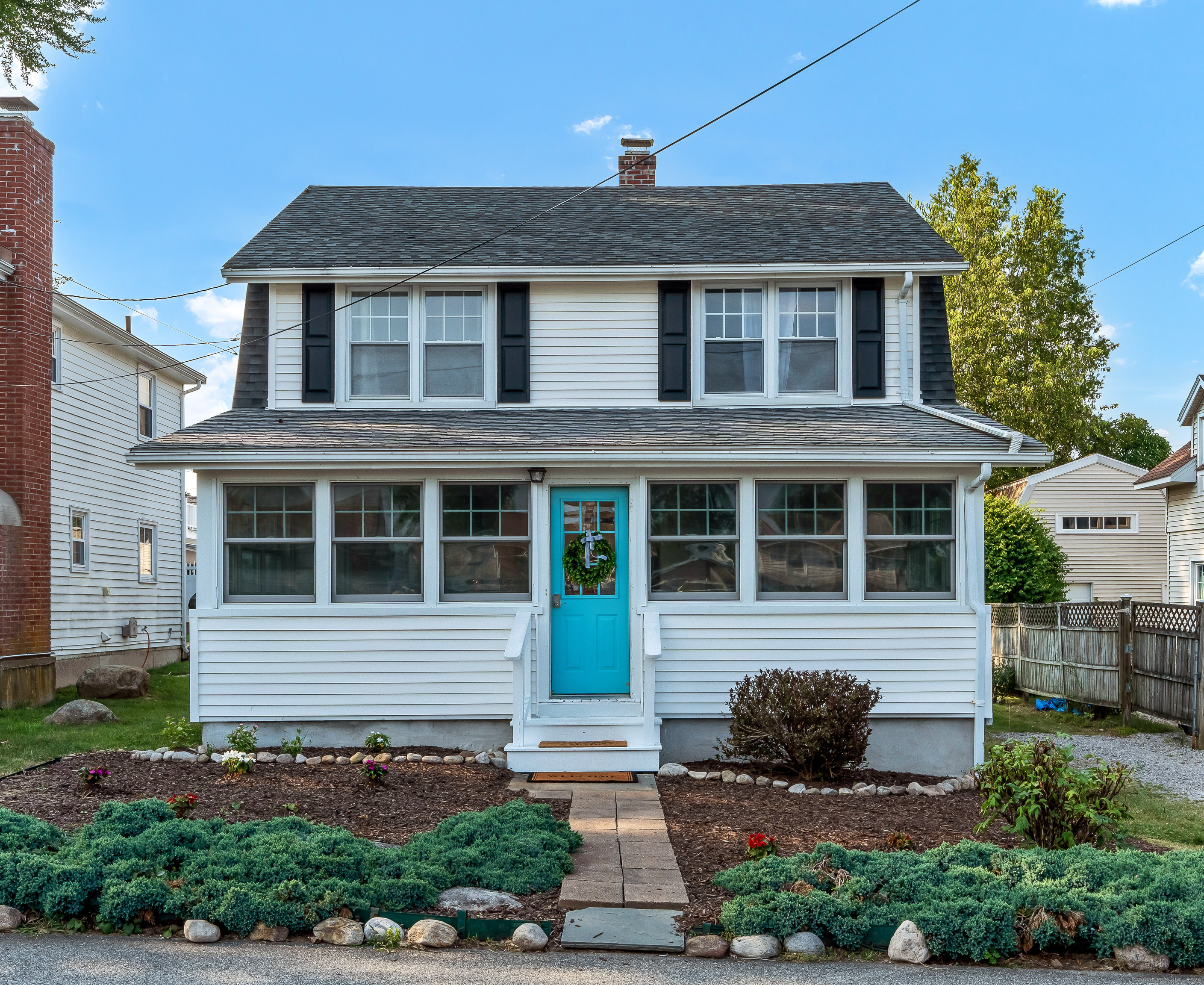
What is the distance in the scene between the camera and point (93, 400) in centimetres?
1648

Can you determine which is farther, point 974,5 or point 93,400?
point 93,400

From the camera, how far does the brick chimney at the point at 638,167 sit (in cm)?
1328

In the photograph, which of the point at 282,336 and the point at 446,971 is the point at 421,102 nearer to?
the point at 282,336

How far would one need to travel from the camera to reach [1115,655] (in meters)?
12.9

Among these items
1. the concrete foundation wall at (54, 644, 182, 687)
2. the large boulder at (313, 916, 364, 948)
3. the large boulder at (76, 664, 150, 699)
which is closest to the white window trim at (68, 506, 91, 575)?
the concrete foundation wall at (54, 644, 182, 687)

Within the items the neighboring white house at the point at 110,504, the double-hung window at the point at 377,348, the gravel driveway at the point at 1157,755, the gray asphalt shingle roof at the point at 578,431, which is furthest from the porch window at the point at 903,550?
the neighboring white house at the point at 110,504

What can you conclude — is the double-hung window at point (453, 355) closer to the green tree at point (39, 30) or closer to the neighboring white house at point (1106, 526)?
the green tree at point (39, 30)

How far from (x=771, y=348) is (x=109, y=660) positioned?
1248 cm

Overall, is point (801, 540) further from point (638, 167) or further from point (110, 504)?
point (110, 504)

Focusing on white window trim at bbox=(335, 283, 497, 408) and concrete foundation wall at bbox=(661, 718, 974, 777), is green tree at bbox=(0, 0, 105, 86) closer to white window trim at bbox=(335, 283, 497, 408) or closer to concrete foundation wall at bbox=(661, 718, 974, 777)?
white window trim at bbox=(335, 283, 497, 408)

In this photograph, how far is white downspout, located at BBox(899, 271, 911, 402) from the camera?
10.6 meters

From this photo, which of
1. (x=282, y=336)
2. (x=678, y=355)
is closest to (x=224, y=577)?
(x=282, y=336)

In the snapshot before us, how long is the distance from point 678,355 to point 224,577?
5.10 metres

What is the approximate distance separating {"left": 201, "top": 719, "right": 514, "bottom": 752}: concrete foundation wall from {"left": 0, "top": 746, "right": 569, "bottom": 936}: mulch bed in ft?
0.71
